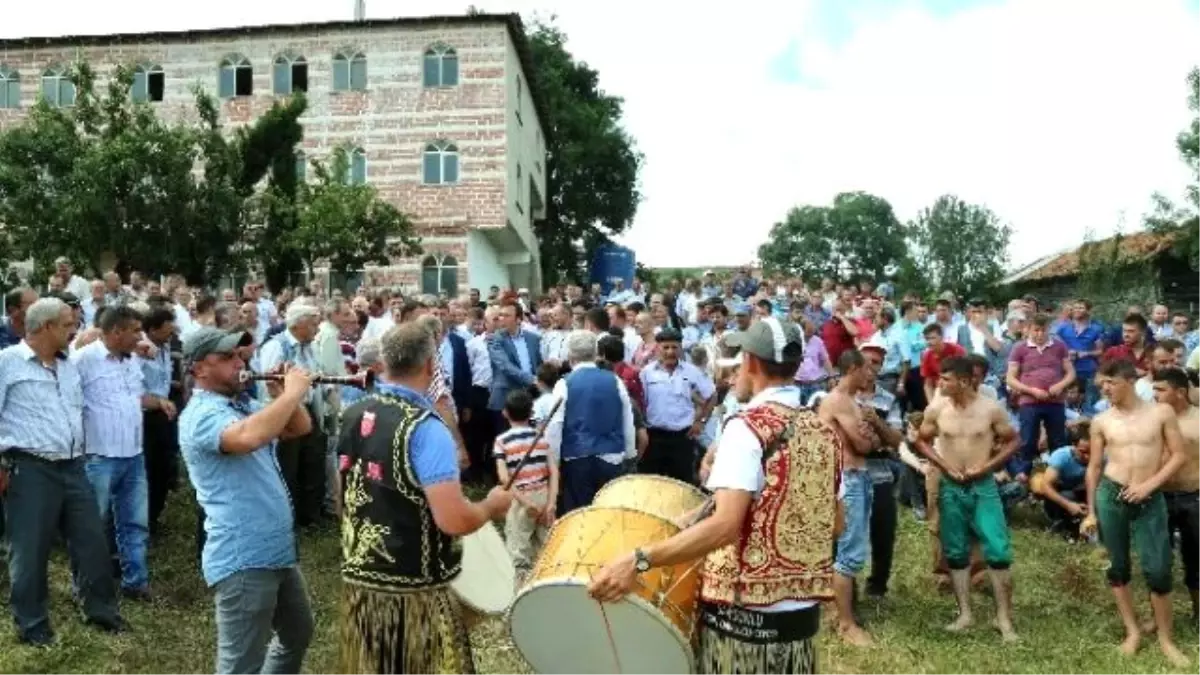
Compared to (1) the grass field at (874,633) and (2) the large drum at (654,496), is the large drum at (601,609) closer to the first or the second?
(2) the large drum at (654,496)

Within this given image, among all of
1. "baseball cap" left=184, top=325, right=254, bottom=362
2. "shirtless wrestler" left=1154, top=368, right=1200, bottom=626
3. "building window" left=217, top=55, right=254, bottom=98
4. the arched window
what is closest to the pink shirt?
"shirtless wrestler" left=1154, top=368, right=1200, bottom=626

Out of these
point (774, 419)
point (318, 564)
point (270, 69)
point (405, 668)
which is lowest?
point (318, 564)

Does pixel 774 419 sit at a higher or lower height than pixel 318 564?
higher

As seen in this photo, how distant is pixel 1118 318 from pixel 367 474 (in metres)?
25.9

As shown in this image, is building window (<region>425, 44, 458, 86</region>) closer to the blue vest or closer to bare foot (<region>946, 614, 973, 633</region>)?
the blue vest

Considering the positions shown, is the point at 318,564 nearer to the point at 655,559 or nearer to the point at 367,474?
the point at 367,474

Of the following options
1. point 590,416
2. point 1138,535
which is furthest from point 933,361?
point 590,416

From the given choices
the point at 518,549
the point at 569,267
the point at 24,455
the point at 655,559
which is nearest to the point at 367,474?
the point at 655,559

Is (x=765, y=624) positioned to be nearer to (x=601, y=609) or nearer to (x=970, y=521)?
(x=601, y=609)

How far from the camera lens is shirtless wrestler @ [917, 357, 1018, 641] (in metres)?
8.08

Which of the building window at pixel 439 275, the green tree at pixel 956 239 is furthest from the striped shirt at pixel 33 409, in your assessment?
the green tree at pixel 956 239

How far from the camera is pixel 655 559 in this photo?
3.68 m

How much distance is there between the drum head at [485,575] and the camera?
5156mm

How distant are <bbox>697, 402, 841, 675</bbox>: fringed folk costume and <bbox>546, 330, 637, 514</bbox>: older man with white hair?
4.13 metres
